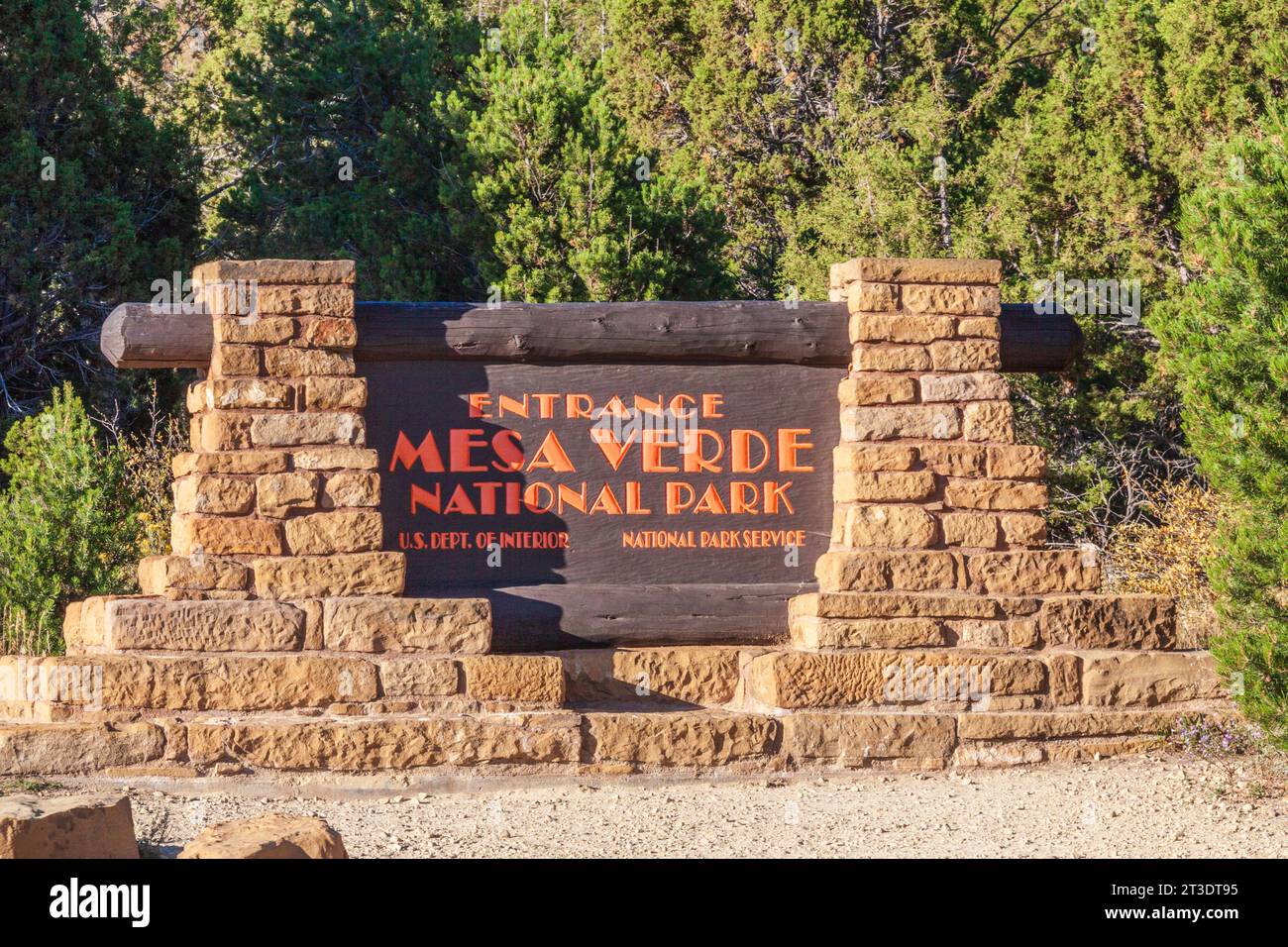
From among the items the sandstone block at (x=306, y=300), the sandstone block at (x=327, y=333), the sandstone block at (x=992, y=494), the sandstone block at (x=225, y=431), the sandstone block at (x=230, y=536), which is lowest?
the sandstone block at (x=230, y=536)

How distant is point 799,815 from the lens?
6.07 m

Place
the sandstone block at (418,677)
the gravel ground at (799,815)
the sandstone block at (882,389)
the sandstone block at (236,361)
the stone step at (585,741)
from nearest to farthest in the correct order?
the gravel ground at (799,815) → the stone step at (585,741) → the sandstone block at (418,677) → the sandstone block at (236,361) → the sandstone block at (882,389)

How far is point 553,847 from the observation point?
18.1 ft

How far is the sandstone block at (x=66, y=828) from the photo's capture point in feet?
13.6

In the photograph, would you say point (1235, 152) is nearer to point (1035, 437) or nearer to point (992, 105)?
point (1035, 437)

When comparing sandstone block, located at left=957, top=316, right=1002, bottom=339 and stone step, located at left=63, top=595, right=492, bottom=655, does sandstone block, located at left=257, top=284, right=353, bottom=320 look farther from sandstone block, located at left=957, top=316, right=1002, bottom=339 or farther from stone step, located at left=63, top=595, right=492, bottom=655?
→ sandstone block, located at left=957, top=316, right=1002, bottom=339

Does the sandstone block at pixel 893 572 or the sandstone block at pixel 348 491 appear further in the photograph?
the sandstone block at pixel 893 572

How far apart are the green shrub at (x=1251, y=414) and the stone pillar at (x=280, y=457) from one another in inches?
142

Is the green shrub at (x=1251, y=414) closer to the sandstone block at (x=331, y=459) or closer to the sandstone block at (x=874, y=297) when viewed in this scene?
the sandstone block at (x=874, y=297)

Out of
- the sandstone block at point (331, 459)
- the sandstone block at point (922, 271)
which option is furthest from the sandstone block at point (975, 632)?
the sandstone block at point (331, 459)

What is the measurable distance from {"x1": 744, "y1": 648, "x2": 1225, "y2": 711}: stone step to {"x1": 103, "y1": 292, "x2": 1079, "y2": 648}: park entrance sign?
1.52 feet

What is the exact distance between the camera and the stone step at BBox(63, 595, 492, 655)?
644cm

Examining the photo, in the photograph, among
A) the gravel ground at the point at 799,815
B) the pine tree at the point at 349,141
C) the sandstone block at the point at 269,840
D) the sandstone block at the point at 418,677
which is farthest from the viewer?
the pine tree at the point at 349,141

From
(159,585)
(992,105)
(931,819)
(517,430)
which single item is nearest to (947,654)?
(931,819)
